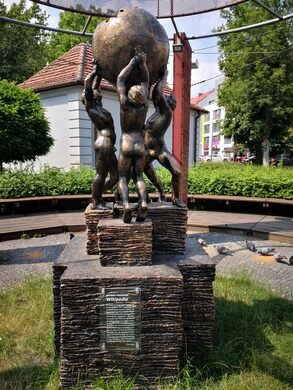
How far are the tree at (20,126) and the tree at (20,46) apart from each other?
10443mm

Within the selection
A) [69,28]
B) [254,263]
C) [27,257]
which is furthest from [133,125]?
[69,28]

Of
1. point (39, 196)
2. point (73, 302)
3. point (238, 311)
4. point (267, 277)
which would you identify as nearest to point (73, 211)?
point (39, 196)

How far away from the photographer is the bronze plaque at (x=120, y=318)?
2711mm

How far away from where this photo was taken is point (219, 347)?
10.5ft

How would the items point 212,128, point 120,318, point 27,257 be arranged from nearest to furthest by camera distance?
point 120,318, point 27,257, point 212,128

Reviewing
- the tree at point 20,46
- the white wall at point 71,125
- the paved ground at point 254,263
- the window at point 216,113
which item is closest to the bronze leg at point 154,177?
the paved ground at point 254,263

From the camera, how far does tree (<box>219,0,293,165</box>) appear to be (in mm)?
25047

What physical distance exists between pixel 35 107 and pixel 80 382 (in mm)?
10804

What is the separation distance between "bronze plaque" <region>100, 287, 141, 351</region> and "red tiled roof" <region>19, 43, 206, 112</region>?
11.5m

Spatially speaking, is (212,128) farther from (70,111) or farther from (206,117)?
(70,111)

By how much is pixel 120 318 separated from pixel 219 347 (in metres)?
1.04

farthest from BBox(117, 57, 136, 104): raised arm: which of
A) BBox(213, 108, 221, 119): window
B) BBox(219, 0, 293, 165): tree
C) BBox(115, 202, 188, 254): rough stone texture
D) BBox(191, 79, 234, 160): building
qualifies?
BBox(213, 108, 221, 119): window

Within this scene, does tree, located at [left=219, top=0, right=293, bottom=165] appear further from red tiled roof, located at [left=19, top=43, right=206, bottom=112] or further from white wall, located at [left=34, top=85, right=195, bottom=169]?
white wall, located at [left=34, top=85, right=195, bottom=169]

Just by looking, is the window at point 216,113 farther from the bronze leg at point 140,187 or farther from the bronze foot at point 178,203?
the bronze leg at point 140,187
